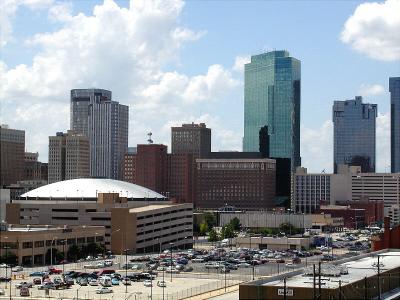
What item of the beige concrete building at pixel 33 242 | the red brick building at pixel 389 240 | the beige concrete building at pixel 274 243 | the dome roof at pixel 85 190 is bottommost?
the beige concrete building at pixel 274 243

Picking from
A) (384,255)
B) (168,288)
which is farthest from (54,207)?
(384,255)

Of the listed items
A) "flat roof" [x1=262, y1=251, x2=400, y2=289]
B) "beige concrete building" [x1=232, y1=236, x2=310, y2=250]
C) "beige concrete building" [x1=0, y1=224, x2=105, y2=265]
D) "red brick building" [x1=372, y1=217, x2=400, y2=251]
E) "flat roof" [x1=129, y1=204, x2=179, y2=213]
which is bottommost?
"beige concrete building" [x1=232, y1=236, x2=310, y2=250]

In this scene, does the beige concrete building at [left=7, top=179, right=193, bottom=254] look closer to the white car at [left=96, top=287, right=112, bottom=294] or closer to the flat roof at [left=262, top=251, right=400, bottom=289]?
the white car at [left=96, top=287, right=112, bottom=294]

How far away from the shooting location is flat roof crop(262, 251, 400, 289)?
59.8m

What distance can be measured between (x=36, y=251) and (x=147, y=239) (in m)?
36.3

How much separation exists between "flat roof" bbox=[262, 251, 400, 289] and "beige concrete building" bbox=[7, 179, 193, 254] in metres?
73.7

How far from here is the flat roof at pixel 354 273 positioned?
59787 millimetres

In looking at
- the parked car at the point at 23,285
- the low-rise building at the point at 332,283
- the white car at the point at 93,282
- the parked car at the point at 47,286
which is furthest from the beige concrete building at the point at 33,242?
the low-rise building at the point at 332,283

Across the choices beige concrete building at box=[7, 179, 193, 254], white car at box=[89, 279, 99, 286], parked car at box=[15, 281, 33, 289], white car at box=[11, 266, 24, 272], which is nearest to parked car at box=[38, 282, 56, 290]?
parked car at box=[15, 281, 33, 289]

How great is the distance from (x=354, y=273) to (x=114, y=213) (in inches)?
3579

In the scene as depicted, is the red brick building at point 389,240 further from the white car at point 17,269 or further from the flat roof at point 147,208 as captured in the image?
the flat roof at point 147,208

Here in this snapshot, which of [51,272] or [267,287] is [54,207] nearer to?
[51,272]

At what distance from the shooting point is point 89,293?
93.8 meters

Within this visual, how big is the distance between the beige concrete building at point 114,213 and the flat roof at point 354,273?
242 ft
